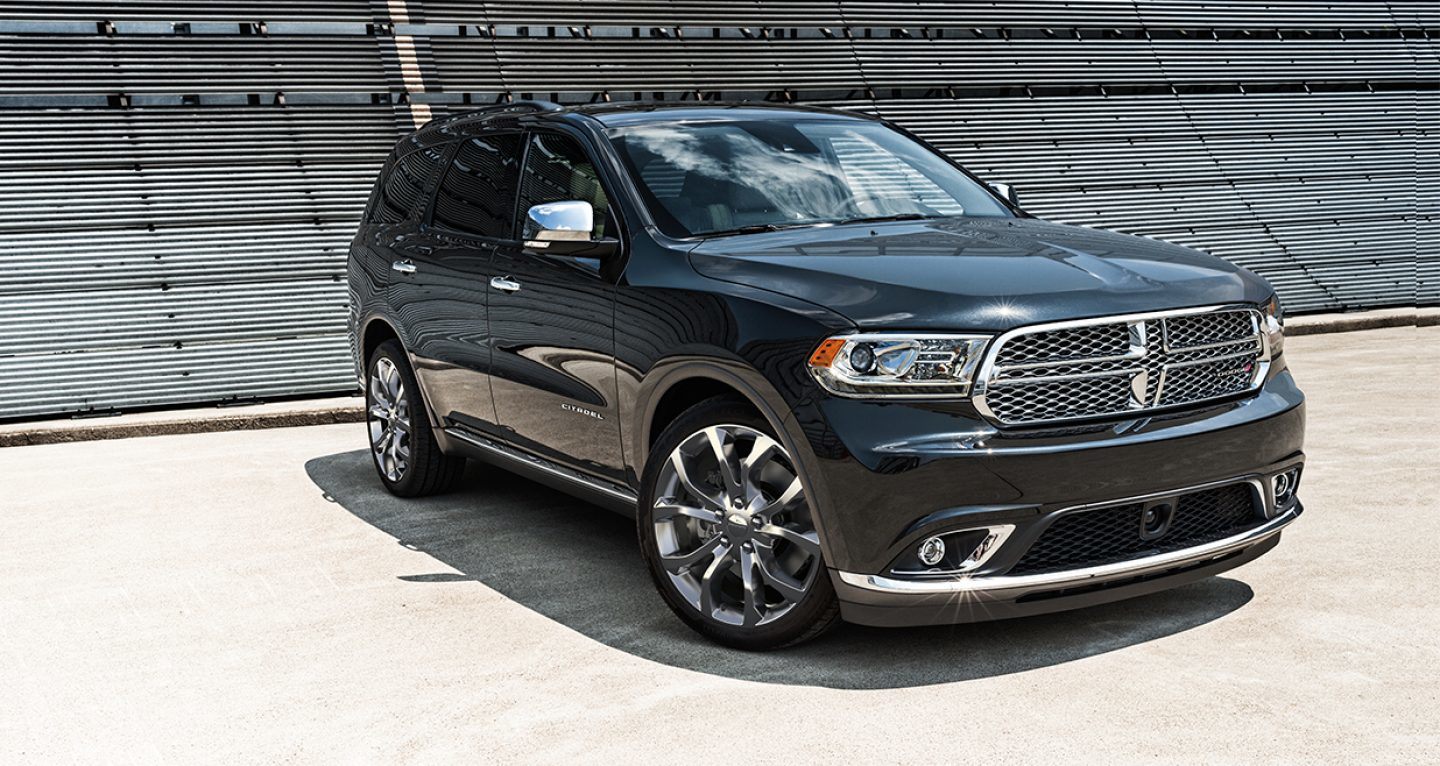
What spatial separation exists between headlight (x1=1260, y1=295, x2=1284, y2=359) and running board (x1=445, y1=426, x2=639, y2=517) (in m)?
2.18

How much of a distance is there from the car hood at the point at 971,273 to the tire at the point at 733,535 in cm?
49

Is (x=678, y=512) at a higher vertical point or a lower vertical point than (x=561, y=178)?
lower

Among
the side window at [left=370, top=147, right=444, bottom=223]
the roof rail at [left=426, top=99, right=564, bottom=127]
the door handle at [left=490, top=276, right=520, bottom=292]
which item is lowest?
the door handle at [left=490, top=276, right=520, bottom=292]

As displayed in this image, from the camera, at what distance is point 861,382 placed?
4406 mm

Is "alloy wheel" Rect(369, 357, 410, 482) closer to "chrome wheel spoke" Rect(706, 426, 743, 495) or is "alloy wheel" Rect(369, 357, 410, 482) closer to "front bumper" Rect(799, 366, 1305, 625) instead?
"chrome wheel spoke" Rect(706, 426, 743, 495)

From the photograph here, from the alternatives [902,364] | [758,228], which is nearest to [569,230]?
[758,228]

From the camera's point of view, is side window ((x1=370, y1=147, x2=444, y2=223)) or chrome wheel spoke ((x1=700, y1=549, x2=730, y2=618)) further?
side window ((x1=370, y1=147, x2=444, y2=223))

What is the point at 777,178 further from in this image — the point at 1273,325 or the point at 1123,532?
the point at 1123,532

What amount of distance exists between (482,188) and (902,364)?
3.06 meters

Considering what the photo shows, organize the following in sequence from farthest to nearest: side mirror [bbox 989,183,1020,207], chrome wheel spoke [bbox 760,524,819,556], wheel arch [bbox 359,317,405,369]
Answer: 1. wheel arch [bbox 359,317,405,369]
2. side mirror [bbox 989,183,1020,207]
3. chrome wheel spoke [bbox 760,524,819,556]

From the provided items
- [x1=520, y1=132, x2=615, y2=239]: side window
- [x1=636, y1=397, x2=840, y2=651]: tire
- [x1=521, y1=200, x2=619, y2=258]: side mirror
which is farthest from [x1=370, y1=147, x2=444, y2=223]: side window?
[x1=636, y1=397, x2=840, y2=651]: tire

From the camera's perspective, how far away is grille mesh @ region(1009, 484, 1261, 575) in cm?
449

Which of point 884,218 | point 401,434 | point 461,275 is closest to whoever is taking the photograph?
point 884,218

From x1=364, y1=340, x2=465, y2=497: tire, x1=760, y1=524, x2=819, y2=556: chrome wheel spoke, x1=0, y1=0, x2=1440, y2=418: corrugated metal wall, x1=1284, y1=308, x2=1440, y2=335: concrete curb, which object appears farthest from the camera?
x1=1284, y1=308, x2=1440, y2=335: concrete curb
